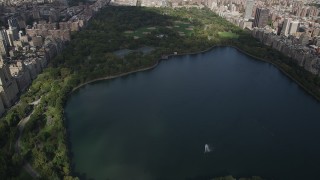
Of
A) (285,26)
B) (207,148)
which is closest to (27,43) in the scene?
(207,148)

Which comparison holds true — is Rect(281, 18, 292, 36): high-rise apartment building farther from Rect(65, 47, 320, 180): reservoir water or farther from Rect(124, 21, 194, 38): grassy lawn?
Rect(65, 47, 320, 180): reservoir water

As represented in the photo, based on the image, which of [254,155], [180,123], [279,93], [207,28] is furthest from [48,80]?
[207,28]

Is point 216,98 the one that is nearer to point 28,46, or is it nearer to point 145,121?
point 145,121

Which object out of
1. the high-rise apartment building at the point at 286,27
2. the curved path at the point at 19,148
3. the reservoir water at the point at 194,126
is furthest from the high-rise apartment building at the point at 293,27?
the curved path at the point at 19,148

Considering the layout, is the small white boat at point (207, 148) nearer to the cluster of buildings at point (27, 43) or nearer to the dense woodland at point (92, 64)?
the dense woodland at point (92, 64)

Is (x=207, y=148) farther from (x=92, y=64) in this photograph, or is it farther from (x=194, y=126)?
(x=92, y=64)

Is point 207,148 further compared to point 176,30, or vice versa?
point 176,30
